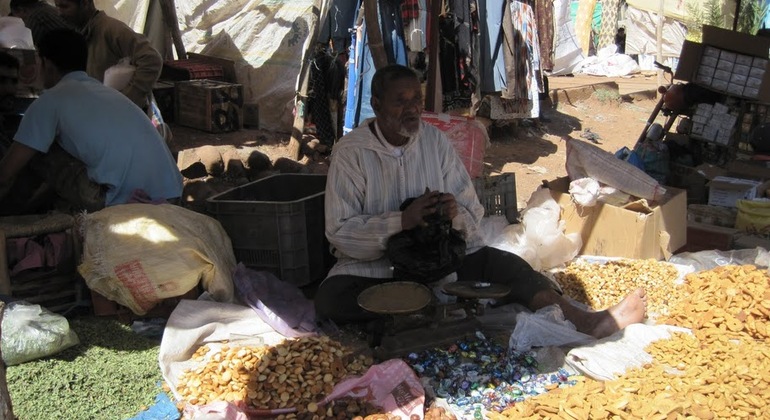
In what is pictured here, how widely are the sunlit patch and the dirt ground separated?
1.49 m

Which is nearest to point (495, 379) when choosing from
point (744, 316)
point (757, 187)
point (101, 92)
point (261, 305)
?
point (261, 305)

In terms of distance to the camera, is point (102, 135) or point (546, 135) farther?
point (546, 135)

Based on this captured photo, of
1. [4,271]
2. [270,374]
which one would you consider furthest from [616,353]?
[4,271]

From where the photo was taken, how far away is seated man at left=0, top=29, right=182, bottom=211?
3574mm

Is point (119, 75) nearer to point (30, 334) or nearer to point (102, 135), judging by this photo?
point (102, 135)

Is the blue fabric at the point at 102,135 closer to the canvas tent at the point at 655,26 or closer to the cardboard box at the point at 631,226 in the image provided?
the cardboard box at the point at 631,226

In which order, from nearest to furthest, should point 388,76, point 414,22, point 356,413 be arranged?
point 356,413
point 388,76
point 414,22

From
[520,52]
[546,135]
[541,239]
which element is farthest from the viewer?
[546,135]

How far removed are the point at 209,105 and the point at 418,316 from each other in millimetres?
5440

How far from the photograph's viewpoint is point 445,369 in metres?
3.02

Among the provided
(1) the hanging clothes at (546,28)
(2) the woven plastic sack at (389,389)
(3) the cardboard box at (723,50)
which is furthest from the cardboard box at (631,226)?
(1) the hanging clothes at (546,28)

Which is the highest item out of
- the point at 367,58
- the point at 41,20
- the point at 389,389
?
the point at 41,20

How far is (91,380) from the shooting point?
291 centimetres

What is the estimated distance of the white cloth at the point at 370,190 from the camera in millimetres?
3322
